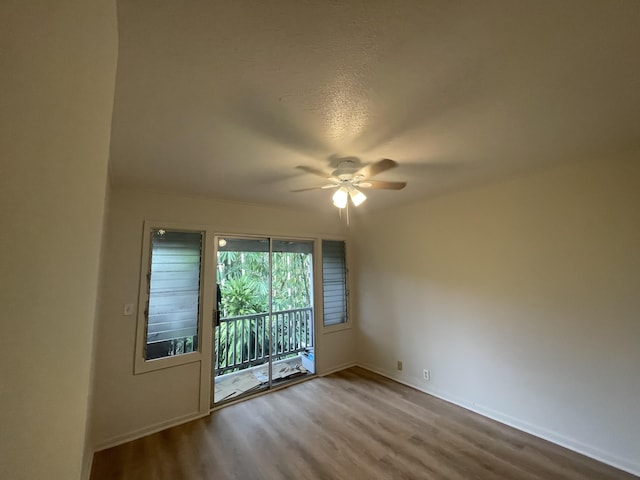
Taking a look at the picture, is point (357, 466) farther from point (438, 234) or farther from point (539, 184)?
point (539, 184)

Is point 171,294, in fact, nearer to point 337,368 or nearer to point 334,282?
point 334,282

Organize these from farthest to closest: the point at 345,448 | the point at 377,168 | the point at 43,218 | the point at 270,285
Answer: the point at 270,285, the point at 345,448, the point at 377,168, the point at 43,218

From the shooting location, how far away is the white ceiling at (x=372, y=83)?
997 mm

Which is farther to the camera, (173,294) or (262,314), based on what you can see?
(262,314)

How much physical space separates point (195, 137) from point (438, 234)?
286 centimetres

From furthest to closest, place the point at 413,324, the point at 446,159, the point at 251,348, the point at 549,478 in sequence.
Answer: the point at 251,348
the point at 413,324
the point at 446,159
the point at 549,478

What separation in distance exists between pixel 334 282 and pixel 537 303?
102 inches

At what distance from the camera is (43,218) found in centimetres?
42

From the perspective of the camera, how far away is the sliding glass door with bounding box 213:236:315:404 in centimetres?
351

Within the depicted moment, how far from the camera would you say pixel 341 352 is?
4152 mm

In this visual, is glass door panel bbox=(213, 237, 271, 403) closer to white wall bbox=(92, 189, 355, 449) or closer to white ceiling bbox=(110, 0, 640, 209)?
white wall bbox=(92, 189, 355, 449)

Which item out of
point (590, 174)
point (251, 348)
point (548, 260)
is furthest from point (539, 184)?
point (251, 348)

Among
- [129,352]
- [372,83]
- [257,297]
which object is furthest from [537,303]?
[129,352]

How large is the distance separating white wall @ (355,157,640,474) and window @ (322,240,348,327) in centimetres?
102
